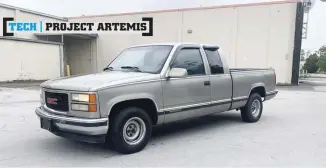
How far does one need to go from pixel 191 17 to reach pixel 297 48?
846cm

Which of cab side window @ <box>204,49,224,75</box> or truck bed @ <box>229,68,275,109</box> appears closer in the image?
cab side window @ <box>204,49,224,75</box>

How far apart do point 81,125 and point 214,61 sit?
331 cm

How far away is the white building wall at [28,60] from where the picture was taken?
18.7 m

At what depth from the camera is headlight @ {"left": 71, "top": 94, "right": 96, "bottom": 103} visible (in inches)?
167

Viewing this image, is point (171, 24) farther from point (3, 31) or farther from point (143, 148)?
point (143, 148)

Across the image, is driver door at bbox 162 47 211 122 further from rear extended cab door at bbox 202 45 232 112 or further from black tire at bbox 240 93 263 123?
black tire at bbox 240 93 263 123

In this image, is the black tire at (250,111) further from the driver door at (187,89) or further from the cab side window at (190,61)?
the cab side window at (190,61)

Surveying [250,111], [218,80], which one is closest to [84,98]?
[218,80]

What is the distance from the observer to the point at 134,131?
16.2 feet

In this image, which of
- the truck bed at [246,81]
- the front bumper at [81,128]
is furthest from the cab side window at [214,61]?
the front bumper at [81,128]

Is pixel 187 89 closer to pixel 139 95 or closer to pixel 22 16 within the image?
pixel 139 95

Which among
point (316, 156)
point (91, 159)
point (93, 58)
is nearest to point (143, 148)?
point (91, 159)

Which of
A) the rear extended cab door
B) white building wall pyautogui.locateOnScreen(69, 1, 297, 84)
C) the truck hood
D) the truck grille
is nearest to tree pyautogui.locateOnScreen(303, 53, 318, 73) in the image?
white building wall pyautogui.locateOnScreen(69, 1, 297, 84)

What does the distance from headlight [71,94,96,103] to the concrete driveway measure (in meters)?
0.95
